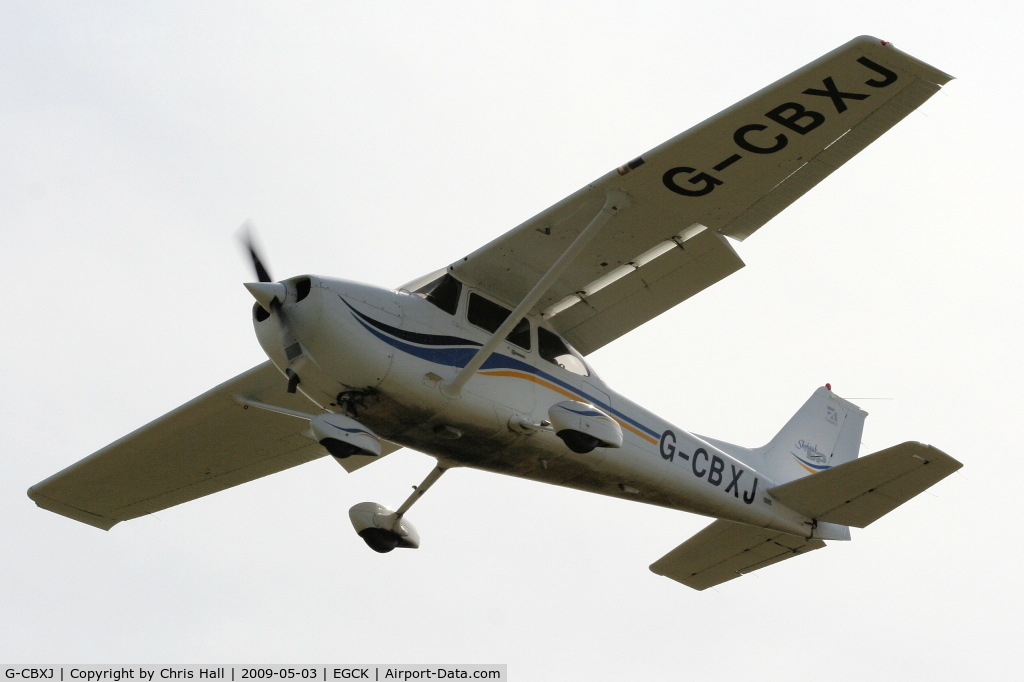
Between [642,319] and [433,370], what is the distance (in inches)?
105

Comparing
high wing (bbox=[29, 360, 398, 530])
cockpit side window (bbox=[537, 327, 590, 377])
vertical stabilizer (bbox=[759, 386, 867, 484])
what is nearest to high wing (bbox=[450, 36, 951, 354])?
cockpit side window (bbox=[537, 327, 590, 377])

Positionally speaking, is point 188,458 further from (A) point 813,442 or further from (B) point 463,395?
(A) point 813,442

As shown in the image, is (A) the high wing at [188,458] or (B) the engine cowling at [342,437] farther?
(A) the high wing at [188,458]

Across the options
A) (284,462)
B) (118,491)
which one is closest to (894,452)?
(284,462)

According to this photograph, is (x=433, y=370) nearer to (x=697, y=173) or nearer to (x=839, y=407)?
(x=697, y=173)

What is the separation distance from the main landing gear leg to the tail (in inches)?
149

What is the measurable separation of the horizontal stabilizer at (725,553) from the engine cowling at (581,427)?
3137 mm

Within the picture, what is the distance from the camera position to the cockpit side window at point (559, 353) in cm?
1116

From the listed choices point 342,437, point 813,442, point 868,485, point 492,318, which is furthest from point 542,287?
point 813,442

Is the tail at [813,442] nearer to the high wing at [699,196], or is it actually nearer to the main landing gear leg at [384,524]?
the high wing at [699,196]

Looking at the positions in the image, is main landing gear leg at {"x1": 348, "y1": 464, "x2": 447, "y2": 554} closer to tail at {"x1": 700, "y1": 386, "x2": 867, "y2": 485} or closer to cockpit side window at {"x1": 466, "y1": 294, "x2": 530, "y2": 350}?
cockpit side window at {"x1": 466, "y1": 294, "x2": 530, "y2": 350}

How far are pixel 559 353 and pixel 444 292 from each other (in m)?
1.35

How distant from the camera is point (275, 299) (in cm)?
963

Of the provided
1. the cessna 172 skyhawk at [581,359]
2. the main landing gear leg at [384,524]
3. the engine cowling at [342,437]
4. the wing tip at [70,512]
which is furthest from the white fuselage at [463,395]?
the wing tip at [70,512]
